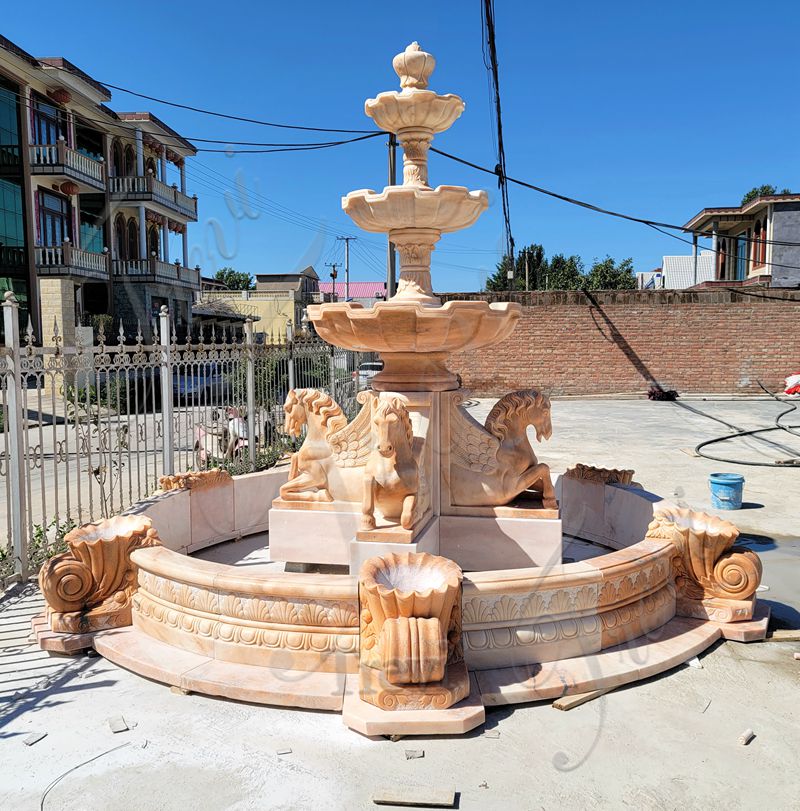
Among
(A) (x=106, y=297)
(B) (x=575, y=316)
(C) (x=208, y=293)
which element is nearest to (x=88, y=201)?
(A) (x=106, y=297)

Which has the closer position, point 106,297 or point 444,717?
point 444,717

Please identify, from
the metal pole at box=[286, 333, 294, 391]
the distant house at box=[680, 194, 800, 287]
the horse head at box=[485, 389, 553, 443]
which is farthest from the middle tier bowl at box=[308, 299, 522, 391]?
the distant house at box=[680, 194, 800, 287]

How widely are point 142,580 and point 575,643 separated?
2.53m

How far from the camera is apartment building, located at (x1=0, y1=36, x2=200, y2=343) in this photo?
65.4ft

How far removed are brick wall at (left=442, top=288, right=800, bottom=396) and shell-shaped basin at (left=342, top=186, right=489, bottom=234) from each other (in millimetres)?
15795

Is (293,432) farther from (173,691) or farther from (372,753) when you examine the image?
(372,753)

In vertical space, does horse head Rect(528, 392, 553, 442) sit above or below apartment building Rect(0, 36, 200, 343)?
below

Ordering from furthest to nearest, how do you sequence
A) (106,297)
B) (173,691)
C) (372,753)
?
(106,297) < (173,691) < (372,753)

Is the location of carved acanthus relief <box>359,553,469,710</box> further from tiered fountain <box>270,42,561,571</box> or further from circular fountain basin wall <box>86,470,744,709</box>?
tiered fountain <box>270,42,561,571</box>

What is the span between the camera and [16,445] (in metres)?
5.32

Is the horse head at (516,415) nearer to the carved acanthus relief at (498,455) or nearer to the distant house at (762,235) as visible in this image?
the carved acanthus relief at (498,455)

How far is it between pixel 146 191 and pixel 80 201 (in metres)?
3.46

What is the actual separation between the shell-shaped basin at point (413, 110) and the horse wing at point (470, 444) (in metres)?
2.13

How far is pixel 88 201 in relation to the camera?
23.8 metres
